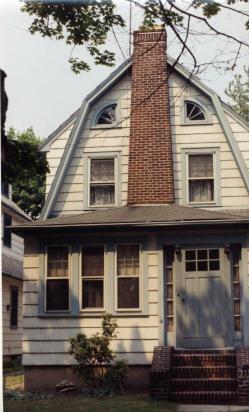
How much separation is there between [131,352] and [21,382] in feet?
9.61

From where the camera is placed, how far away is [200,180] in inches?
503

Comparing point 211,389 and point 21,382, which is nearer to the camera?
point 211,389

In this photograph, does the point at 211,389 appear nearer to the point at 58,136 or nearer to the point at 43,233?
the point at 43,233

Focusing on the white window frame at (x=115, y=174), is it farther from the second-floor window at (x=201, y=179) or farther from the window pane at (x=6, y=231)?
the window pane at (x=6, y=231)

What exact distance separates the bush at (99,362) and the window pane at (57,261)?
1.36m

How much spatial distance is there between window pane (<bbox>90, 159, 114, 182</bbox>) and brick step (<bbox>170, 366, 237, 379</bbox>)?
13.6 feet

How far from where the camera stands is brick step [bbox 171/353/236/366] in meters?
10.8

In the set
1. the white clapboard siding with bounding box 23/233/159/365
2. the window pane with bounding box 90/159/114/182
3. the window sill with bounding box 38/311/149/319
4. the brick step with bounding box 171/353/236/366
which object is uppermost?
the window pane with bounding box 90/159/114/182

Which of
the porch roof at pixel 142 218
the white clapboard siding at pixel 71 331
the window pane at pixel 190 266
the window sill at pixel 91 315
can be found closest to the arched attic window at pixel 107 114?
the porch roof at pixel 142 218

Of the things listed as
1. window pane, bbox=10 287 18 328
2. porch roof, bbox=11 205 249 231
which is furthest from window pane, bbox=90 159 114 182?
window pane, bbox=10 287 18 328

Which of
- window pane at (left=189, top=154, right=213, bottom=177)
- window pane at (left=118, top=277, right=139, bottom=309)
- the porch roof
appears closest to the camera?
the porch roof

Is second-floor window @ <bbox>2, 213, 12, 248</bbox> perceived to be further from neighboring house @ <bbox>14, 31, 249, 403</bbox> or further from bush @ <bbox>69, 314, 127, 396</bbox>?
→ bush @ <bbox>69, 314, 127, 396</bbox>

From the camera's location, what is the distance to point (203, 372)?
34.7 ft

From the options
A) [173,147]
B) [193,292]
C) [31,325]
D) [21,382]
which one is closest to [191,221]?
[193,292]
